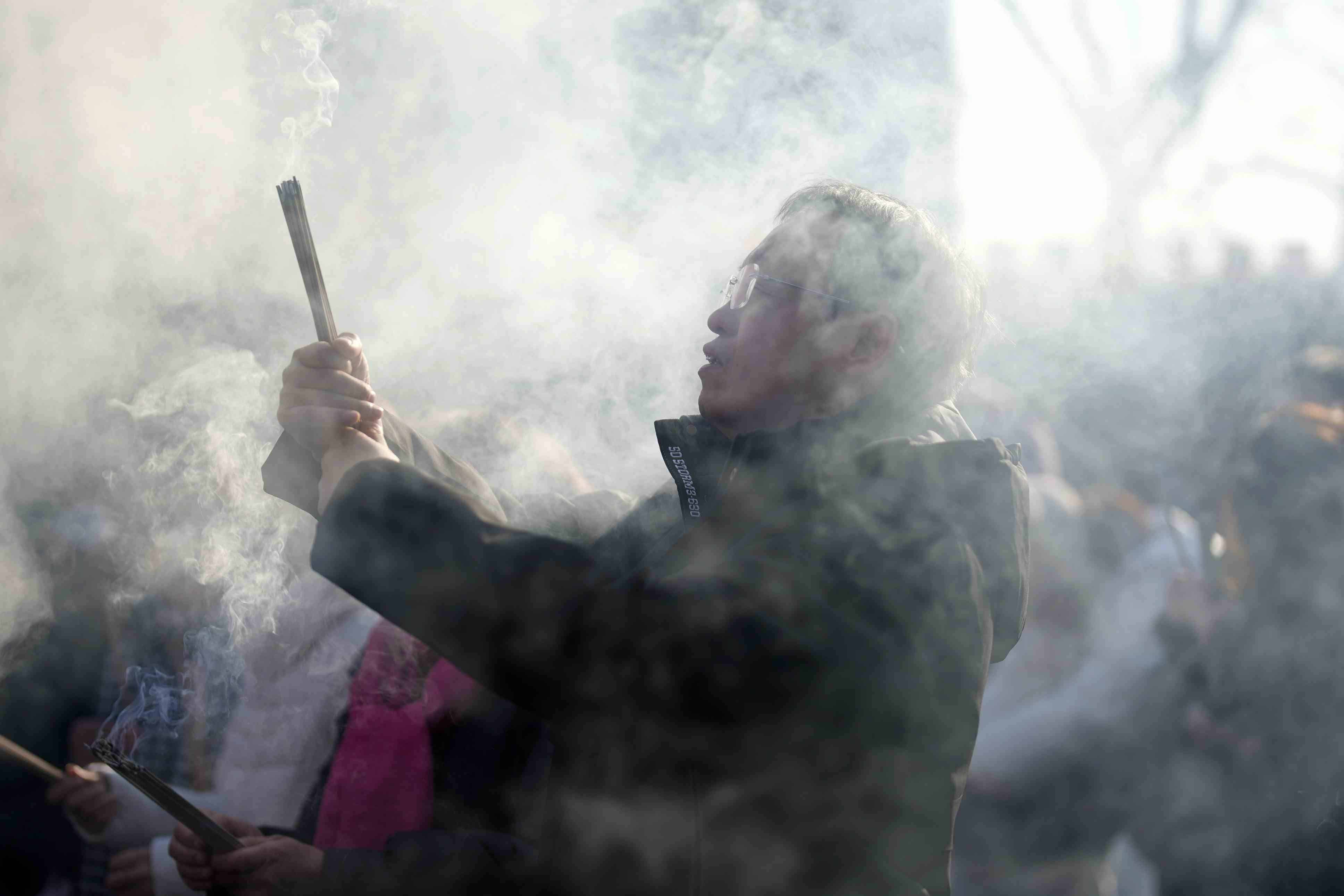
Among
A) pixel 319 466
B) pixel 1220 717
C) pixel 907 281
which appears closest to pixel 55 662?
pixel 319 466

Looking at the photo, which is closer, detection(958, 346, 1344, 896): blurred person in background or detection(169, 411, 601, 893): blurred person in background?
detection(169, 411, 601, 893): blurred person in background

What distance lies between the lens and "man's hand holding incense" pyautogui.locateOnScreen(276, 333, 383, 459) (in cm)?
137

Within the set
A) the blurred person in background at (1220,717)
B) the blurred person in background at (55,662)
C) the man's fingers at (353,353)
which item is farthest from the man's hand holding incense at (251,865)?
the blurred person in background at (1220,717)

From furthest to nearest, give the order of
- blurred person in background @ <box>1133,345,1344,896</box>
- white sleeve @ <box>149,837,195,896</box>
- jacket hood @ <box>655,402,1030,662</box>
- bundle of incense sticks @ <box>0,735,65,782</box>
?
blurred person in background @ <box>1133,345,1344,896</box>
bundle of incense sticks @ <box>0,735,65,782</box>
white sleeve @ <box>149,837,195,896</box>
jacket hood @ <box>655,402,1030,662</box>

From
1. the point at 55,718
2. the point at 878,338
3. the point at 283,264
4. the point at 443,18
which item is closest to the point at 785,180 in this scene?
the point at 443,18

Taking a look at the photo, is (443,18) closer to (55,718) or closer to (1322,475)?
(55,718)

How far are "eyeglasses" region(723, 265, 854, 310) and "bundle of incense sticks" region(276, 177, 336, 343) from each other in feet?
2.14

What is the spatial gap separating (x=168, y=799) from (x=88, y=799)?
2.34 ft

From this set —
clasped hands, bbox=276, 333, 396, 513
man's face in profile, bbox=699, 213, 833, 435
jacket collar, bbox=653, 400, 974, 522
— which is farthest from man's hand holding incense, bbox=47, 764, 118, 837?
man's face in profile, bbox=699, 213, 833, 435

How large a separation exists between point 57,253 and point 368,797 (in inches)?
50.9

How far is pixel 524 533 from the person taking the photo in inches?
46.1

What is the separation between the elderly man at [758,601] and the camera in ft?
3.77

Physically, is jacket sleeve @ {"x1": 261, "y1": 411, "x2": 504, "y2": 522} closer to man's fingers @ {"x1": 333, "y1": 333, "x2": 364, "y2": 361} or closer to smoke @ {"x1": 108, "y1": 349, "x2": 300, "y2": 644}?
man's fingers @ {"x1": 333, "y1": 333, "x2": 364, "y2": 361}

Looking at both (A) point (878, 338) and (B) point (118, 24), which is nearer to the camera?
(A) point (878, 338)
